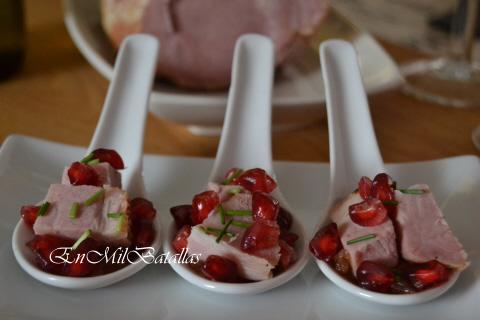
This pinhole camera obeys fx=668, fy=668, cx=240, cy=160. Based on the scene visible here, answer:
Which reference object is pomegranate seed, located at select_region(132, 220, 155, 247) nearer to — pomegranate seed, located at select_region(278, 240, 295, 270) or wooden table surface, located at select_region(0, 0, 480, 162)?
pomegranate seed, located at select_region(278, 240, 295, 270)

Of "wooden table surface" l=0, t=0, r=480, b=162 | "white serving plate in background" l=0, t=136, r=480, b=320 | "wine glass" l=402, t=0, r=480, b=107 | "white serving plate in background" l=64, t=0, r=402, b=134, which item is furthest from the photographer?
"wine glass" l=402, t=0, r=480, b=107

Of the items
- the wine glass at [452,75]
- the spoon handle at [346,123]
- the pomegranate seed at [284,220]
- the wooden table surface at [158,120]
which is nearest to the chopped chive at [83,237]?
the pomegranate seed at [284,220]

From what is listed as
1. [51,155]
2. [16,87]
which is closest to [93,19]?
[16,87]

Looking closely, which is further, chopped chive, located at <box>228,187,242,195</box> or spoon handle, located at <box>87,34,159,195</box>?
spoon handle, located at <box>87,34,159,195</box>

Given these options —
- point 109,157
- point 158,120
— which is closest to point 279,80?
point 158,120

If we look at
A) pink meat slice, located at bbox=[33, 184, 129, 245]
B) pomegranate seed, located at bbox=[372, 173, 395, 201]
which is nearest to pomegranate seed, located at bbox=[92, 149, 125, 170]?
pink meat slice, located at bbox=[33, 184, 129, 245]

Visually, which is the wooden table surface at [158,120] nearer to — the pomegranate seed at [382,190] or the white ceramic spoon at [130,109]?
the white ceramic spoon at [130,109]

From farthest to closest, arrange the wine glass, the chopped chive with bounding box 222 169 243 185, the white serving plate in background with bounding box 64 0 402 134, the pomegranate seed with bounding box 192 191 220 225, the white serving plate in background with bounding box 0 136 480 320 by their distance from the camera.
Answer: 1. the wine glass
2. the white serving plate in background with bounding box 64 0 402 134
3. the chopped chive with bounding box 222 169 243 185
4. the pomegranate seed with bounding box 192 191 220 225
5. the white serving plate in background with bounding box 0 136 480 320
